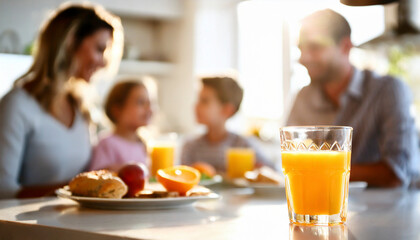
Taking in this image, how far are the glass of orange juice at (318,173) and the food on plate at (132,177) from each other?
1.12 feet

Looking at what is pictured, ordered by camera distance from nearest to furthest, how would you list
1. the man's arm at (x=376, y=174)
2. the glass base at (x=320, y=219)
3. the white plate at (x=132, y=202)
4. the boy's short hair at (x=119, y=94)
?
the glass base at (x=320, y=219), the white plate at (x=132, y=202), the man's arm at (x=376, y=174), the boy's short hair at (x=119, y=94)

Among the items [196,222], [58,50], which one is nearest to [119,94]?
[58,50]

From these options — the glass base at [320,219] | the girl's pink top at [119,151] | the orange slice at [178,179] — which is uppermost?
the orange slice at [178,179]

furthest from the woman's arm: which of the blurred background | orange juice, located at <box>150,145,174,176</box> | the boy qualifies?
the blurred background

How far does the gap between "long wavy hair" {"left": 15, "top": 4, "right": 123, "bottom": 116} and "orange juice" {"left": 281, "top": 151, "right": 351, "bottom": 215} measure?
1342 millimetres

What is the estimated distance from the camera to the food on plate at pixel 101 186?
981mm

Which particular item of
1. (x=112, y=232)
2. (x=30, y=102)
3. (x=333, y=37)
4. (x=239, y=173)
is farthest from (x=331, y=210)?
(x=333, y=37)

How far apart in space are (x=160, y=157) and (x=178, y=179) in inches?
41.9

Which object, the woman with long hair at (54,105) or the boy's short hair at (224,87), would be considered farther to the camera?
the boy's short hair at (224,87)

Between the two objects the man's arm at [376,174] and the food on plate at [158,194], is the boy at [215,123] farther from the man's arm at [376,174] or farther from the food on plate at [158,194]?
the food on plate at [158,194]

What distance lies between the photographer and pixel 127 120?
306 cm

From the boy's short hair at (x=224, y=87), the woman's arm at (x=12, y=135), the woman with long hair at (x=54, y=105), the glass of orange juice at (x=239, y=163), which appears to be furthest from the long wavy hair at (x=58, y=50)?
the boy's short hair at (x=224, y=87)

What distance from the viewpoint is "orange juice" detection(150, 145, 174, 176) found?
6.92 feet

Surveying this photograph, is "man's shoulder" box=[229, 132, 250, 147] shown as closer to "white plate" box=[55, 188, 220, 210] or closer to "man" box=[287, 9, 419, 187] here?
"man" box=[287, 9, 419, 187]
